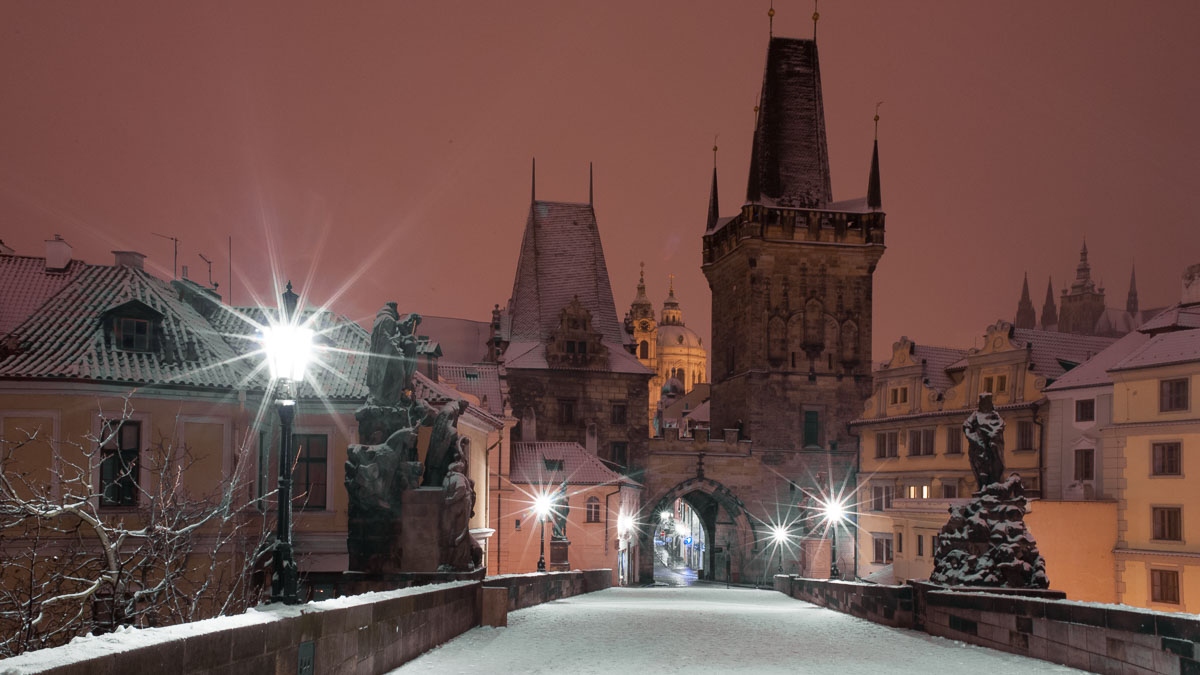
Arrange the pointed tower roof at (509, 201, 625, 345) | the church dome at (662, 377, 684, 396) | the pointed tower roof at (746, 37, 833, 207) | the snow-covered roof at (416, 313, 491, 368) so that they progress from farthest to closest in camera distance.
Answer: the church dome at (662, 377, 684, 396)
the snow-covered roof at (416, 313, 491, 368)
the pointed tower roof at (746, 37, 833, 207)
the pointed tower roof at (509, 201, 625, 345)

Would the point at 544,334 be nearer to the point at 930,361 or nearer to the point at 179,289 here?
the point at 930,361

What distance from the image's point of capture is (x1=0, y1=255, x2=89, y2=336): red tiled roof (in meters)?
27.5

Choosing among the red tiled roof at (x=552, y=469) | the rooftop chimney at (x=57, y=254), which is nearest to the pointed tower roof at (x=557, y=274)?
the red tiled roof at (x=552, y=469)

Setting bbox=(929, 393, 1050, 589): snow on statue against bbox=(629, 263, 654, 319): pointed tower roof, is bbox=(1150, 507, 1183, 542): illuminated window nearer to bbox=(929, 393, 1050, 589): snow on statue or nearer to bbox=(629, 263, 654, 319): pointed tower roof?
bbox=(929, 393, 1050, 589): snow on statue

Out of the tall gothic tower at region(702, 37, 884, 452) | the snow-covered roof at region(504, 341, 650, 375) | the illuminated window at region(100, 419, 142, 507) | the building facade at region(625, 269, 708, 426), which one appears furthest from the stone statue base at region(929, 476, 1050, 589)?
the building facade at region(625, 269, 708, 426)

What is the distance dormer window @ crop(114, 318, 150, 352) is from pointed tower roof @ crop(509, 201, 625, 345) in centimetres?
4023

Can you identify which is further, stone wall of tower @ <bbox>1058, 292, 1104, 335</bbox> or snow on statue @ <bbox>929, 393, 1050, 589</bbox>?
stone wall of tower @ <bbox>1058, 292, 1104, 335</bbox>

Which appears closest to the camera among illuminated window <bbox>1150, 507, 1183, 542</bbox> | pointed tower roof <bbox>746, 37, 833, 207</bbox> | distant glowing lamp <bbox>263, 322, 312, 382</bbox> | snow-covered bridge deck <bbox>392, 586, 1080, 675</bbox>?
distant glowing lamp <bbox>263, 322, 312, 382</bbox>

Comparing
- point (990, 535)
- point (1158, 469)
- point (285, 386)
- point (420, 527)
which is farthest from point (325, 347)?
point (1158, 469)

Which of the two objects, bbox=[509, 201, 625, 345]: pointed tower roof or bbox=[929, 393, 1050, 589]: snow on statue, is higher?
bbox=[509, 201, 625, 345]: pointed tower roof

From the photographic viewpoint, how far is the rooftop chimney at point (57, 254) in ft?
96.6

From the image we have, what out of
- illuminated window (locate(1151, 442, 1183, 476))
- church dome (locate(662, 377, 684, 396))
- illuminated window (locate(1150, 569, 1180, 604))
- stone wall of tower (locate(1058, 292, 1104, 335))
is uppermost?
stone wall of tower (locate(1058, 292, 1104, 335))

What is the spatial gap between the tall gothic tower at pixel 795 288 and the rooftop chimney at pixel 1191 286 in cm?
2610

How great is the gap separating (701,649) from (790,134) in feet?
203
